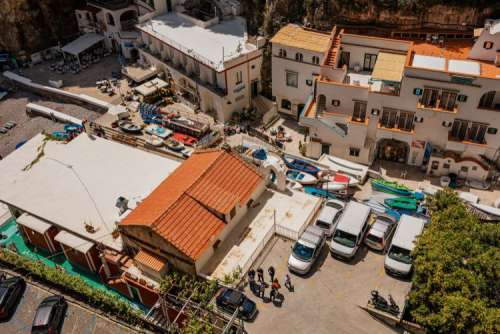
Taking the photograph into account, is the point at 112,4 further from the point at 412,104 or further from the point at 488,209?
the point at 488,209

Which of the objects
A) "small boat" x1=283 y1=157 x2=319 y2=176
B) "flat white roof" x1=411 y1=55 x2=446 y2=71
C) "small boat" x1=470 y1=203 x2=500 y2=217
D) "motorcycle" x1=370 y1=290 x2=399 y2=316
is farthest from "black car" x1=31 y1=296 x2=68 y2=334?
"flat white roof" x1=411 y1=55 x2=446 y2=71

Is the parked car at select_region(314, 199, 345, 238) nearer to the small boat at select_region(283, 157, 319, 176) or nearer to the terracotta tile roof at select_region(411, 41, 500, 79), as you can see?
the small boat at select_region(283, 157, 319, 176)

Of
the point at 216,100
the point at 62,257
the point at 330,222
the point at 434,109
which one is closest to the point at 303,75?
the point at 216,100

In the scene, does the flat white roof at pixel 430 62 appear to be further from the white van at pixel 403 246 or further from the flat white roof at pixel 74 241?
the flat white roof at pixel 74 241

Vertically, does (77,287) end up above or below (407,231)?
below

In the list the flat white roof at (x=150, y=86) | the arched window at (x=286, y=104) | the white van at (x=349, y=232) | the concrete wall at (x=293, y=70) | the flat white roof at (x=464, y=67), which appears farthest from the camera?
the flat white roof at (x=150, y=86)

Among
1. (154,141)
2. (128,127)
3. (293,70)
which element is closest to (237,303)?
(154,141)

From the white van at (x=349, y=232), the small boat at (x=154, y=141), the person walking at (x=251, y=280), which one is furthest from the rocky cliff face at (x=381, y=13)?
the person walking at (x=251, y=280)
